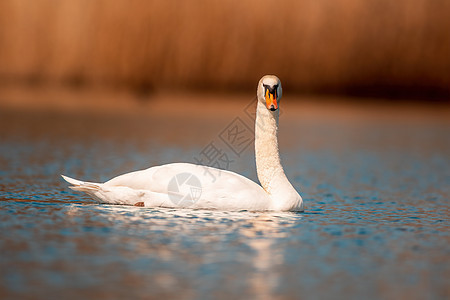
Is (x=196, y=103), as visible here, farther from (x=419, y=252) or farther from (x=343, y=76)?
(x=419, y=252)

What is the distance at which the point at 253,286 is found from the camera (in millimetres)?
5910

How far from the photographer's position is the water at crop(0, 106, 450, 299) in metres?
5.88

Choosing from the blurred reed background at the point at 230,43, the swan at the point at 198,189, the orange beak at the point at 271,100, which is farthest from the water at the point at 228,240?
the blurred reed background at the point at 230,43

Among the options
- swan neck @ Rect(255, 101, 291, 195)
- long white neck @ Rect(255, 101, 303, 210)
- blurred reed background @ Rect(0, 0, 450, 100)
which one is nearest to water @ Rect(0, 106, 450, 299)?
long white neck @ Rect(255, 101, 303, 210)

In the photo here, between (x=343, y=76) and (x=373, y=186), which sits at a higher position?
(x=343, y=76)

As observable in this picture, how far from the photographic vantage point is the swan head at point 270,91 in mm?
9188

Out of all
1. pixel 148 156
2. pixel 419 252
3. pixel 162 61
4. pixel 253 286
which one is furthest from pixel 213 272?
pixel 162 61

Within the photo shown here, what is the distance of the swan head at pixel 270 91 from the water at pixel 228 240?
4.08 feet

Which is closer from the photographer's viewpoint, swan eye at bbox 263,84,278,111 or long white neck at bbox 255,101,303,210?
swan eye at bbox 263,84,278,111

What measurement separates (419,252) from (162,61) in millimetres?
20667

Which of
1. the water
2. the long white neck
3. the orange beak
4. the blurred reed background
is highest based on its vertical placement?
the blurred reed background

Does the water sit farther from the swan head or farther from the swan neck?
the swan head

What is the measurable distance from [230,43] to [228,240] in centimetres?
1907

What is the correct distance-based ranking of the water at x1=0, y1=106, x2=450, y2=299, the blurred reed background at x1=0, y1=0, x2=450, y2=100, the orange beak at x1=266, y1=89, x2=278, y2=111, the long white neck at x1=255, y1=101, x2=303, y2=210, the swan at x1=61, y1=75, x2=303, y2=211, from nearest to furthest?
the water at x1=0, y1=106, x2=450, y2=299
the swan at x1=61, y1=75, x2=303, y2=211
the orange beak at x1=266, y1=89, x2=278, y2=111
the long white neck at x1=255, y1=101, x2=303, y2=210
the blurred reed background at x1=0, y1=0, x2=450, y2=100
